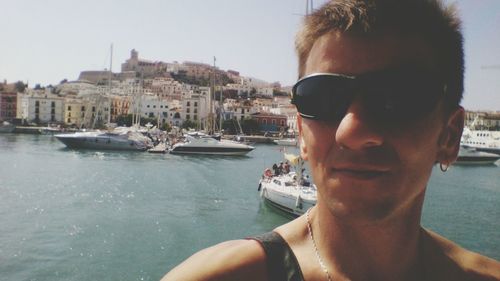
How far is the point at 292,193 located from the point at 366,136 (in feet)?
50.5

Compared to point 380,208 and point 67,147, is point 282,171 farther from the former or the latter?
point 67,147

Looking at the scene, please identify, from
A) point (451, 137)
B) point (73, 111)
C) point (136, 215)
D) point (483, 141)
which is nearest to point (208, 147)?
point (136, 215)

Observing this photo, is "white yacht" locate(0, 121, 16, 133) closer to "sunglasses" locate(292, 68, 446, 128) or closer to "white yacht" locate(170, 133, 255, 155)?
"white yacht" locate(170, 133, 255, 155)

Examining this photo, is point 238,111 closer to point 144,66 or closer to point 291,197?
point 144,66

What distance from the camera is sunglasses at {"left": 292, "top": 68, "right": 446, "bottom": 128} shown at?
1.06 meters

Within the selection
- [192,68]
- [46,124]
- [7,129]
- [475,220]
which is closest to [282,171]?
[475,220]

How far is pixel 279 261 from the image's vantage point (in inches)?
44.0

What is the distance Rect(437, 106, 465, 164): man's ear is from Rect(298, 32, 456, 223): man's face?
39mm

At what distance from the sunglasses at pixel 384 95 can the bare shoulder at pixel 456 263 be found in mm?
501

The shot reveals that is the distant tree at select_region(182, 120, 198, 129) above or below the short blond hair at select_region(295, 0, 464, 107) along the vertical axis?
below

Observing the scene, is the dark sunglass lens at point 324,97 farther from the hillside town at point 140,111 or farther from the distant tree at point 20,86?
the distant tree at point 20,86

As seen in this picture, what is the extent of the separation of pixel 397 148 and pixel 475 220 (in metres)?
19.8

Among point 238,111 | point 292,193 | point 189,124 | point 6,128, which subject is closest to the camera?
point 292,193

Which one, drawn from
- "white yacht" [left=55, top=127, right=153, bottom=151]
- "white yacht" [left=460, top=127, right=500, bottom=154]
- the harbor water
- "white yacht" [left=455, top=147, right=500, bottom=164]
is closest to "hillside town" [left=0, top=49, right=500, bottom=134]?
"white yacht" [left=460, top=127, right=500, bottom=154]
